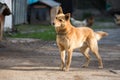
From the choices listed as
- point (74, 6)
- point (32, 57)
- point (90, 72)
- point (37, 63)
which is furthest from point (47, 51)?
point (74, 6)

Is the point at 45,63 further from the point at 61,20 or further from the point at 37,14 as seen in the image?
the point at 37,14

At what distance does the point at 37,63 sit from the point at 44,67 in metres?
0.68

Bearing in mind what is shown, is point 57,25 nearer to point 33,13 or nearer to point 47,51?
point 47,51

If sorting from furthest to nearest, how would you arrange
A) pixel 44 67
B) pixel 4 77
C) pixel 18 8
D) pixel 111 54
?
pixel 18 8, pixel 111 54, pixel 44 67, pixel 4 77

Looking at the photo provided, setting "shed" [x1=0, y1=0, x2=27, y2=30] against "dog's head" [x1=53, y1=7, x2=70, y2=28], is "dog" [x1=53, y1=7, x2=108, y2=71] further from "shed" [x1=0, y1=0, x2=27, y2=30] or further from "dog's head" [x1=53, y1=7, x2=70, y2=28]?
"shed" [x1=0, y1=0, x2=27, y2=30]

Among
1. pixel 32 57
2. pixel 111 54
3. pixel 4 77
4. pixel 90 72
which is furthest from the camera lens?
pixel 111 54

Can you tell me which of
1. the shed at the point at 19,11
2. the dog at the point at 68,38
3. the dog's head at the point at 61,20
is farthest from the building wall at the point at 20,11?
the dog's head at the point at 61,20

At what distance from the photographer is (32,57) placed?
12.0 m

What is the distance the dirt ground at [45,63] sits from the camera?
905 centimetres

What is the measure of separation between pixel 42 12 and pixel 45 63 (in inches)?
594

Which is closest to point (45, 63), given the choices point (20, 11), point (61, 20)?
point (61, 20)

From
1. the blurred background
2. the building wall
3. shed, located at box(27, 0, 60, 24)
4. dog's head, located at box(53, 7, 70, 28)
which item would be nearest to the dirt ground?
dog's head, located at box(53, 7, 70, 28)

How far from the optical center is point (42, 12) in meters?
25.9

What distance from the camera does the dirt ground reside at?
9.05 m
